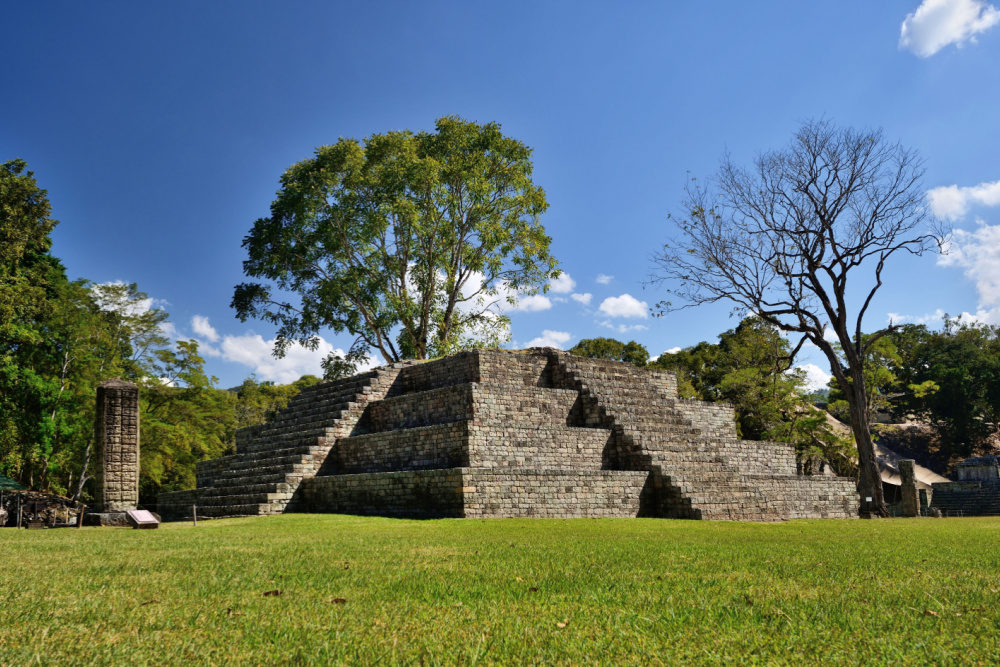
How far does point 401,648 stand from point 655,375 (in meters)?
18.8

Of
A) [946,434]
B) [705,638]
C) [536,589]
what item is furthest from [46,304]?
[946,434]

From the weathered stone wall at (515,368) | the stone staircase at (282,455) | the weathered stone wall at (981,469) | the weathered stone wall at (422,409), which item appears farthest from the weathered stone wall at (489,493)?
the weathered stone wall at (981,469)

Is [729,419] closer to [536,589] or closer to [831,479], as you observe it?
[831,479]

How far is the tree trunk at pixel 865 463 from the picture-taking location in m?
18.0

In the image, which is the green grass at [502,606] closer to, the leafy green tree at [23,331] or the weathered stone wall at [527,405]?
the weathered stone wall at [527,405]

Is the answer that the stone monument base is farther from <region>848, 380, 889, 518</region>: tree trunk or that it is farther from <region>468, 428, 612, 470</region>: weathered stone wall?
<region>848, 380, 889, 518</region>: tree trunk

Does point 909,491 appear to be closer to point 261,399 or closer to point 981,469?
point 981,469

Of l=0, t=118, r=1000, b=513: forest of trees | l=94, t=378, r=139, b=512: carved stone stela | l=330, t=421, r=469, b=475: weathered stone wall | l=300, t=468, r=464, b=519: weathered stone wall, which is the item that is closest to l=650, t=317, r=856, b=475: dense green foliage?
l=0, t=118, r=1000, b=513: forest of trees

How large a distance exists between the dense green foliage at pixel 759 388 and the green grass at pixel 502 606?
19.7 metres

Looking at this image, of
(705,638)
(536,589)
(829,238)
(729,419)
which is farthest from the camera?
(729,419)

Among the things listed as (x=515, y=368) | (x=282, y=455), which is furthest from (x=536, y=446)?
(x=282, y=455)

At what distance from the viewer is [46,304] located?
66.9 ft

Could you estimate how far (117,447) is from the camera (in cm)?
1291

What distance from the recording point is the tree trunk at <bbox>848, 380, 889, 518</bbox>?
17969 millimetres
